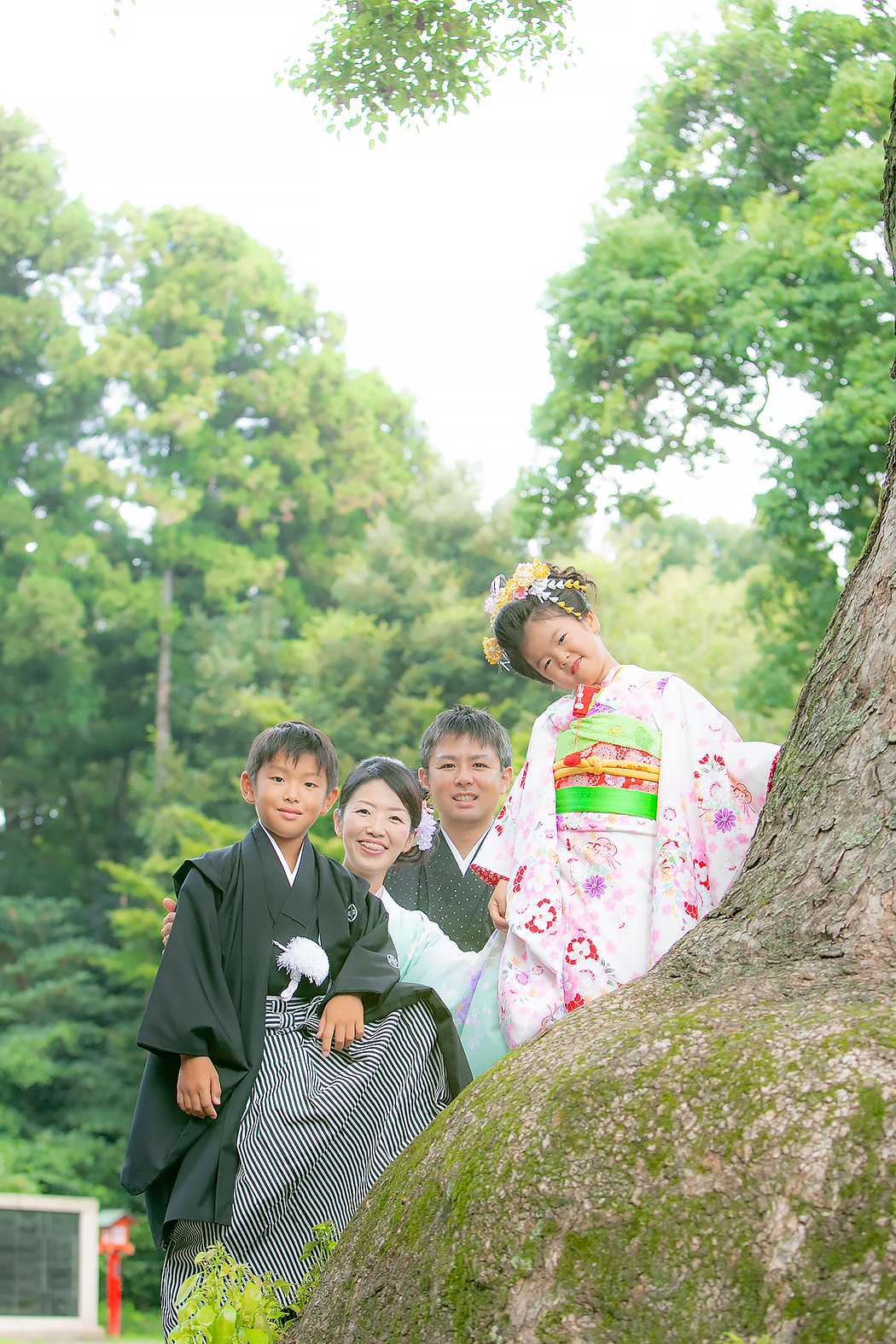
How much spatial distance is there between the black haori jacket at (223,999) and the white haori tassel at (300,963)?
1.2 inches

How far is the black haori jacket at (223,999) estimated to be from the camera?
196 cm

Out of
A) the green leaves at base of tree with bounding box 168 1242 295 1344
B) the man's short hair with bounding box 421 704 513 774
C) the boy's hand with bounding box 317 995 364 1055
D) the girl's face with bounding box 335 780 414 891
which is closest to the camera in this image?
the green leaves at base of tree with bounding box 168 1242 295 1344

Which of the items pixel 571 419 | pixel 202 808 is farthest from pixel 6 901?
pixel 571 419

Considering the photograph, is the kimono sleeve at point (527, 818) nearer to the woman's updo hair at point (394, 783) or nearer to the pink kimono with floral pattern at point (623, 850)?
the pink kimono with floral pattern at point (623, 850)

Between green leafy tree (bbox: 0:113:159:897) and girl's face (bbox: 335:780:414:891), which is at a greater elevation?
green leafy tree (bbox: 0:113:159:897)

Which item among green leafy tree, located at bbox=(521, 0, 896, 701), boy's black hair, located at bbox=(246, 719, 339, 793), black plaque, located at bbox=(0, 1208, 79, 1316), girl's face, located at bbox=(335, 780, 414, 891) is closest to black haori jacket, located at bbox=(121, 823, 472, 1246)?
boy's black hair, located at bbox=(246, 719, 339, 793)

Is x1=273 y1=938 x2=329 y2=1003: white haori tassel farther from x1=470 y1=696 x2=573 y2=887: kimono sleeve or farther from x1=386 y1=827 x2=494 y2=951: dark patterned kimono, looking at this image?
x1=386 y1=827 x2=494 y2=951: dark patterned kimono

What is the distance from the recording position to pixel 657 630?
48.0 ft

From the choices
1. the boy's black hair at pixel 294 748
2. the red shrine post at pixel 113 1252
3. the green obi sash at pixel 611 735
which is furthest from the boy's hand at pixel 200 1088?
the red shrine post at pixel 113 1252

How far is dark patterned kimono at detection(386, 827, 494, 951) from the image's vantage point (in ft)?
10.8

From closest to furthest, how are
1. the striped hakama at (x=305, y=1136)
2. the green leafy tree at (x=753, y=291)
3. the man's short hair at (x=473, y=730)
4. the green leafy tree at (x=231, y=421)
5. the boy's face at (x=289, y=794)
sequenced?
the striped hakama at (x=305, y=1136) < the boy's face at (x=289, y=794) < the man's short hair at (x=473, y=730) < the green leafy tree at (x=753, y=291) < the green leafy tree at (x=231, y=421)

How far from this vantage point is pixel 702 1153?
3.94 ft

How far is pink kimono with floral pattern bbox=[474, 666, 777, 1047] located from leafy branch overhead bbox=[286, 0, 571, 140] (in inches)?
107

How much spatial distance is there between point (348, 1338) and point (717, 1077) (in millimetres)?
546
